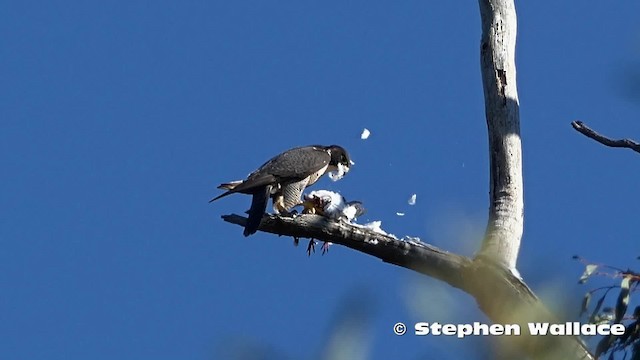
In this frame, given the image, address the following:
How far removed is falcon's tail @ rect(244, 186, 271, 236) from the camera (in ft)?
15.4

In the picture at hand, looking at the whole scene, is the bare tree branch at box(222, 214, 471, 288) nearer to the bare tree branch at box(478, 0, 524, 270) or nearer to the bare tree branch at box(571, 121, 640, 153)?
→ the bare tree branch at box(478, 0, 524, 270)

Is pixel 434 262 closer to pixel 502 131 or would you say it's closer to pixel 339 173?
pixel 502 131

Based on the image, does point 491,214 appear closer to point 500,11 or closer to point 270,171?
point 500,11

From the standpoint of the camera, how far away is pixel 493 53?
447 cm

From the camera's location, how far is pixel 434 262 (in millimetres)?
3969

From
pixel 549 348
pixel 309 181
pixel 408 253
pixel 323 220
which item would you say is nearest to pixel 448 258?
pixel 408 253

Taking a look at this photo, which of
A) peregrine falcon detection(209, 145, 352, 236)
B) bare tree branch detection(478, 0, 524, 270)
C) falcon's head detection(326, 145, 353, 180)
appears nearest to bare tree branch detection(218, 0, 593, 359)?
bare tree branch detection(478, 0, 524, 270)

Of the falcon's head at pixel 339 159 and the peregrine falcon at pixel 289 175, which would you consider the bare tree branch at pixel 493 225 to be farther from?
the falcon's head at pixel 339 159

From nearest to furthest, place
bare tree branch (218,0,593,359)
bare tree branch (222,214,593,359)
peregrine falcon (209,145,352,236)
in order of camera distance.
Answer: bare tree branch (222,214,593,359), bare tree branch (218,0,593,359), peregrine falcon (209,145,352,236)

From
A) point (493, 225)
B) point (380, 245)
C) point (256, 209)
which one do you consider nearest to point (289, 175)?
point (256, 209)

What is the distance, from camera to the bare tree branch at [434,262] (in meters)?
3.32

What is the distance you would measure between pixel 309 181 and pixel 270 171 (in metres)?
0.39

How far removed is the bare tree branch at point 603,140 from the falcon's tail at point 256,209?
5.11ft

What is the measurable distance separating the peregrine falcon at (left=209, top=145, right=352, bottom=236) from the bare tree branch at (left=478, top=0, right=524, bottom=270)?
1223mm
